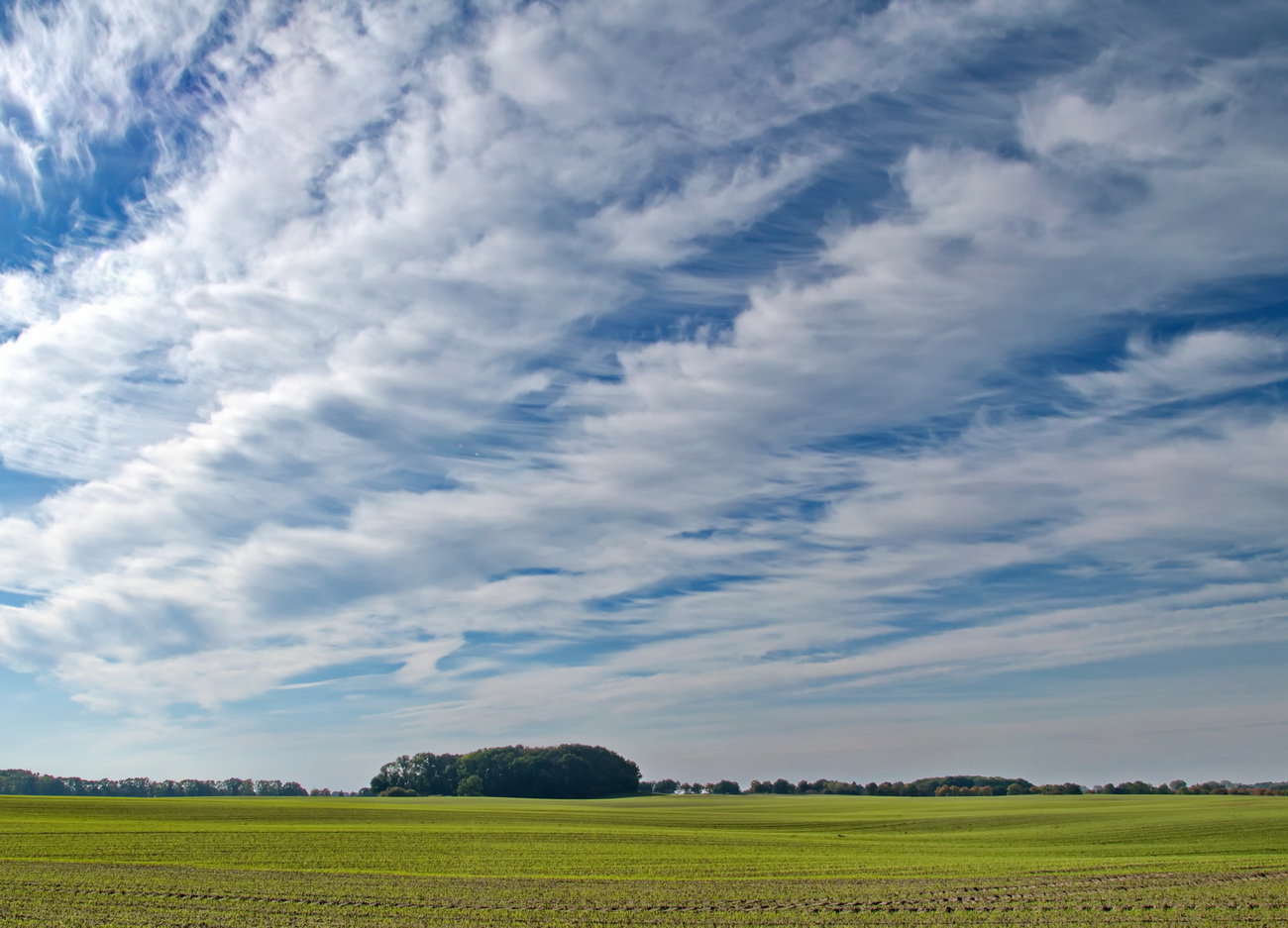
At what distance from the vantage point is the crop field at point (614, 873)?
2709 centimetres

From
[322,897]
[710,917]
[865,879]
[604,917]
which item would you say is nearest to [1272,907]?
[865,879]

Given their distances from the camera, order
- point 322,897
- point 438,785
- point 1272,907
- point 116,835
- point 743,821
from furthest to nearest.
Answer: point 438,785 < point 743,821 < point 116,835 < point 322,897 < point 1272,907

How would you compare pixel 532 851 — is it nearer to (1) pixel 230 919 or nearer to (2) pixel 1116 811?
(1) pixel 230 919

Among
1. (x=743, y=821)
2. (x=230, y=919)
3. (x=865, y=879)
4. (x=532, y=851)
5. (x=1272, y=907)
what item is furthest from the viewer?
(x=743, y=821)

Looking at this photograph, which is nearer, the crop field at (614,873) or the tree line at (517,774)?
the crop field at (614,873)

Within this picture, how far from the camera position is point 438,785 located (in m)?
166

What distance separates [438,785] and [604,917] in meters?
153

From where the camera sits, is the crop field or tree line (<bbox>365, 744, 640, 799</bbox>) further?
tree line (<bbox>365, 744, 640, 799</bbox>)

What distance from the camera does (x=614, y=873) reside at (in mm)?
38250

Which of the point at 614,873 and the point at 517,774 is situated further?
the point at 517,774

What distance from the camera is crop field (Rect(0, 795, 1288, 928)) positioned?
27.1 m

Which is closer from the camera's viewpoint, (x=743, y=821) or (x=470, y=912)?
(x=470, y=912)

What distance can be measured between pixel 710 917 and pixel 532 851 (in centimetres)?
2360

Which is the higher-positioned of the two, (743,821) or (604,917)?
(604,917)
